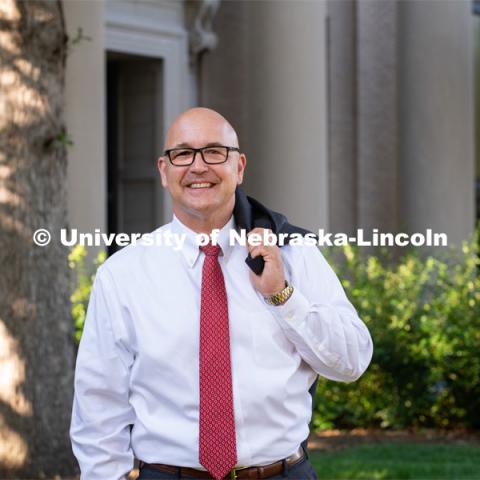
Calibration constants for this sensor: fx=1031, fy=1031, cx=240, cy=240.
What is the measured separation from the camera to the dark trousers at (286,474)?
3.16 m

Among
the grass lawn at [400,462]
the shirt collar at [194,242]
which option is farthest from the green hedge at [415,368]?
the shirt collar at [194,242]

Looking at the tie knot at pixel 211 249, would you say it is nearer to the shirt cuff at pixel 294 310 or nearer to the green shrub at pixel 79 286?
the shirt cuff at pixel 294 310

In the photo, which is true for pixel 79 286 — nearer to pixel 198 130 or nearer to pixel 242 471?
pixel 198 130

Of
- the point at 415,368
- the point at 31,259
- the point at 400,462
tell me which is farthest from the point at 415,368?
the point at 31,259

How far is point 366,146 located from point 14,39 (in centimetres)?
1080

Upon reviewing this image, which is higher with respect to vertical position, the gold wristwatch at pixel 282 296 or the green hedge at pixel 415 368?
the gold wristwatch at pixel 282 296

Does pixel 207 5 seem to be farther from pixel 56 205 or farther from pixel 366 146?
pixel 56 205

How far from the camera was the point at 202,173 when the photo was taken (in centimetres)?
330

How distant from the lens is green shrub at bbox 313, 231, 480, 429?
32.6 feet

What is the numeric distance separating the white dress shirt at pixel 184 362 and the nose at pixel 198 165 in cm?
33

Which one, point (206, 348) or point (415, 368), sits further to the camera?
point (415, 368)

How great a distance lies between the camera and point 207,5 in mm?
13484

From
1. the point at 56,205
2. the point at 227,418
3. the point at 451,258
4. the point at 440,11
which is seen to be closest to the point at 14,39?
the point at 56,205

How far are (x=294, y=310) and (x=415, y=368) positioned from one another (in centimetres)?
721
